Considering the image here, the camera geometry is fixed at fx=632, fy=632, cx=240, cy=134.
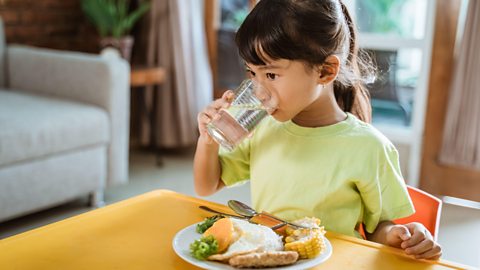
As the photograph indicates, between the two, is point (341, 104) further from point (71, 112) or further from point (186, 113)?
point (186, 113)

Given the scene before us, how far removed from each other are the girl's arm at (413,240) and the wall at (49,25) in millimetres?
3041

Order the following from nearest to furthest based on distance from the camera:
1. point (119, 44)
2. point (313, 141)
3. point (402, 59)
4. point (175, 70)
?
1. point (313, 141)
2. point (402, 59)
3. point (119, 44)
4. point (175, 70)

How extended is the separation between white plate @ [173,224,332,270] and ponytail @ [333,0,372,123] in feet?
1.45

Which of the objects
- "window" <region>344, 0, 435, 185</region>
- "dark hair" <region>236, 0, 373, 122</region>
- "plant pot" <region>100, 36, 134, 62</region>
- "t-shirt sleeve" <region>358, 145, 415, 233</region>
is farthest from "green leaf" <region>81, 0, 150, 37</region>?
"t-shirt sleeve" <region>358, 145, 415, 233</region>

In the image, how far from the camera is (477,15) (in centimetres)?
294

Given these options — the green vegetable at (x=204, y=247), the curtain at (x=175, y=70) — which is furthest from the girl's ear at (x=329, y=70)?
the curtain at (x=175, y=70)

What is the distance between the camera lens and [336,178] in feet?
4.03

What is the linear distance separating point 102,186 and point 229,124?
2017 mm

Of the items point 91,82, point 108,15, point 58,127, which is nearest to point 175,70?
point 108,15

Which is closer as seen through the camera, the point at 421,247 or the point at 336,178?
the point at 421,247

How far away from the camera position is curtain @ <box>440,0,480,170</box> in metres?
2.97

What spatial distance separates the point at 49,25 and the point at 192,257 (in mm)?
3230

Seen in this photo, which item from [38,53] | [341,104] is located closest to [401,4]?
[38,53]

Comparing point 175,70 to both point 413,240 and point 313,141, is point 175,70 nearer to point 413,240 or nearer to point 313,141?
point 313,141
